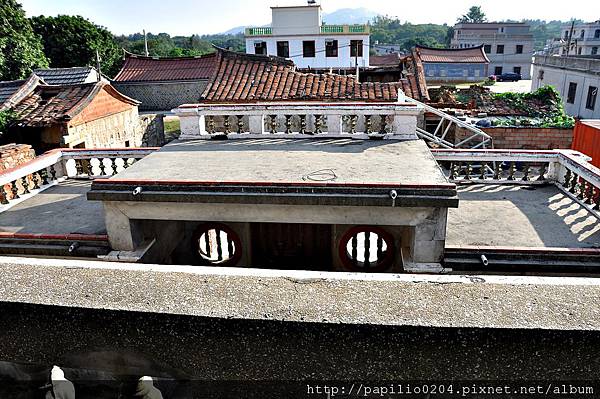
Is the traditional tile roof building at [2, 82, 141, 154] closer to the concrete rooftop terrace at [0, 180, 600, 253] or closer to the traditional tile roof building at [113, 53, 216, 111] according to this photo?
the concrete rooftop terrace at [0, 180, 600, 253]

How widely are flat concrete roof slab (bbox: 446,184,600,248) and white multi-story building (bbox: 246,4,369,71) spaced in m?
37.1

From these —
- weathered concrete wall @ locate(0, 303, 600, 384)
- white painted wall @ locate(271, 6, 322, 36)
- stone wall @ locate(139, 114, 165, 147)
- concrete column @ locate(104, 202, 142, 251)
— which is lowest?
stone wall @ locate(139, 114, 165, 147)

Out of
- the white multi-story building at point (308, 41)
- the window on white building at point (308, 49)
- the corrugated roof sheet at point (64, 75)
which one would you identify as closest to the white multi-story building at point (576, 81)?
the white multi-story building at point (308, 41)

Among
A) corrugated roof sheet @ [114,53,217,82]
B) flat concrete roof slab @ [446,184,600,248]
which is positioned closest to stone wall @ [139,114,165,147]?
corrugated roof sheet @ [114,53,217,82]

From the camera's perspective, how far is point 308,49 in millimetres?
43594

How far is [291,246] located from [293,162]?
5.27 feet

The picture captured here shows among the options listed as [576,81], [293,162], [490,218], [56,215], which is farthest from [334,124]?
[576,81]

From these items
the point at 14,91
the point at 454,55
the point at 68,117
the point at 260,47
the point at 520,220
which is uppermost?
the point at 260,47

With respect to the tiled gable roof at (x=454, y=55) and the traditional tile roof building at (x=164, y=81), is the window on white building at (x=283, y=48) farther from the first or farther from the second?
the tiled gable roof at (x=454, y=55)

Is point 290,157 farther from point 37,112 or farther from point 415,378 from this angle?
point 37,112

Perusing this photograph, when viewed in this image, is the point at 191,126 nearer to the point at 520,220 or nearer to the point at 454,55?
the point at 520,220

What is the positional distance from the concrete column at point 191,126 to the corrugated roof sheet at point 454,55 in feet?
165

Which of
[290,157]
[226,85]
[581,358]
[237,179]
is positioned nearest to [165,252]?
[237,179]

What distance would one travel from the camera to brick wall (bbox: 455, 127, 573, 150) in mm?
14812
